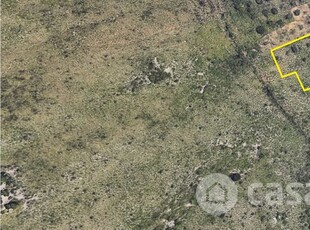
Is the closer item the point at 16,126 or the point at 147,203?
the point at 16,126

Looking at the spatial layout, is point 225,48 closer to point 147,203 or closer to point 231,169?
point 231,169

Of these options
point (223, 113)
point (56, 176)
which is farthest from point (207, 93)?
point (56, 176)

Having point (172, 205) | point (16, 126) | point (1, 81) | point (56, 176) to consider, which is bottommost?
point (172, 205)

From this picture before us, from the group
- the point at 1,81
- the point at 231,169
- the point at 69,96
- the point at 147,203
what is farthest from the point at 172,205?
the point at 1,81

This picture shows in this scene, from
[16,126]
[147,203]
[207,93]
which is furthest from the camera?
[207,93]

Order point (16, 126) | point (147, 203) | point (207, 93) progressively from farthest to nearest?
point (207, 93) → point (147, 203) → point (16, 126)

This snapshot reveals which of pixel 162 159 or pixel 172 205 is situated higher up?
pixel 162 159

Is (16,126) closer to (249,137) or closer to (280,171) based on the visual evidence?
Answer: (249,137)
